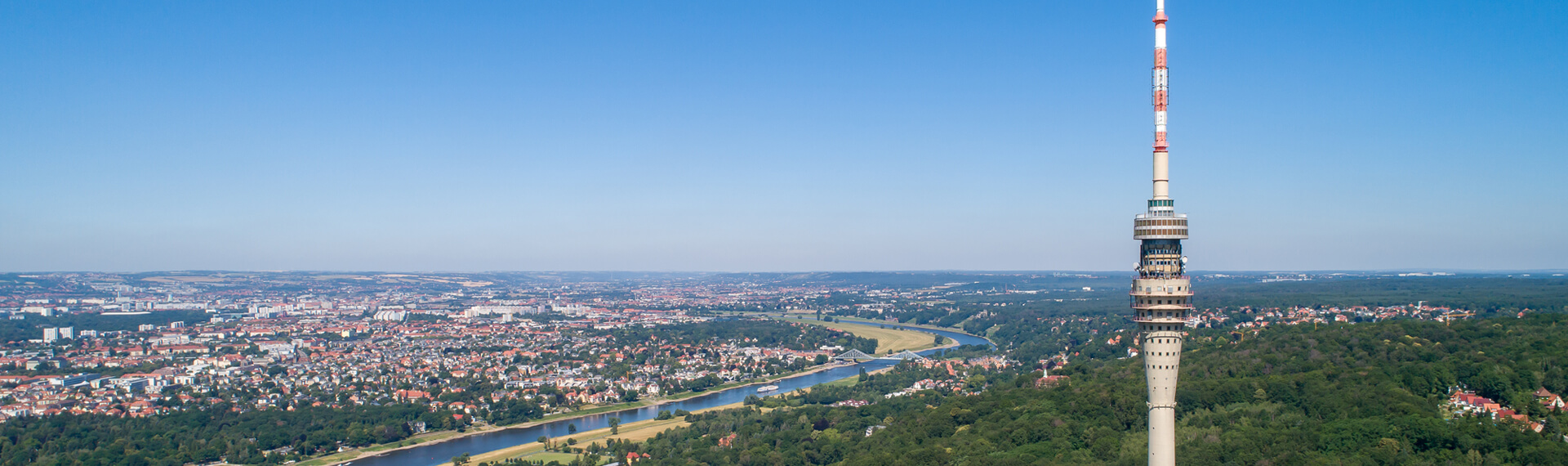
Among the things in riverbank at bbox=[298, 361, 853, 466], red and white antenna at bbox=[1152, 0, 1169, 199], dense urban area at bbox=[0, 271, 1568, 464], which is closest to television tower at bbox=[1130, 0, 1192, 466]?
red and white antenna at bbox=[1152, 0, 1169, 199]

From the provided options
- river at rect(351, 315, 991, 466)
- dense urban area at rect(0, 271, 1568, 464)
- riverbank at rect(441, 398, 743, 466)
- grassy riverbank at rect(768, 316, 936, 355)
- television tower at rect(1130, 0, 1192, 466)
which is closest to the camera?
television tower at rect(1130, 0, 1192, 466)

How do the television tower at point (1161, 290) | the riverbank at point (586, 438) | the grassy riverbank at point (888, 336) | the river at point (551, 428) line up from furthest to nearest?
the grassy riverbank at point (888, 336) → the river at point (551, 428) → the riverbank at point (586, 438) → the television tower at point (1161, 290)

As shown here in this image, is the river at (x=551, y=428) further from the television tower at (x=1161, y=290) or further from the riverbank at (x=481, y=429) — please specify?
the television tower at (x=1161, y=290)

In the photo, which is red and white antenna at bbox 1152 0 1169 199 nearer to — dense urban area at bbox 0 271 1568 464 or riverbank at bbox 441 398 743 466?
dense urban area at bbox 0 271 1568 464

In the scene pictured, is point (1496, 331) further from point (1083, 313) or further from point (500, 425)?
point (1083, 313)

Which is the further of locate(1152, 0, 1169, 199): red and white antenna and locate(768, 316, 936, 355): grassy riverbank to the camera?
locate(768, 316, 936, 355): grassy riverbank

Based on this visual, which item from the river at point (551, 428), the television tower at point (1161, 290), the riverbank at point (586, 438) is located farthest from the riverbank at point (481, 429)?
the television tower at point (1161, 290)

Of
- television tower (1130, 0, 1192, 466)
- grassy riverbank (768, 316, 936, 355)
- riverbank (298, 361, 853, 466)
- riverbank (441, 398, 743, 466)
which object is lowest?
riverbank (298, 361, 853, 466)
